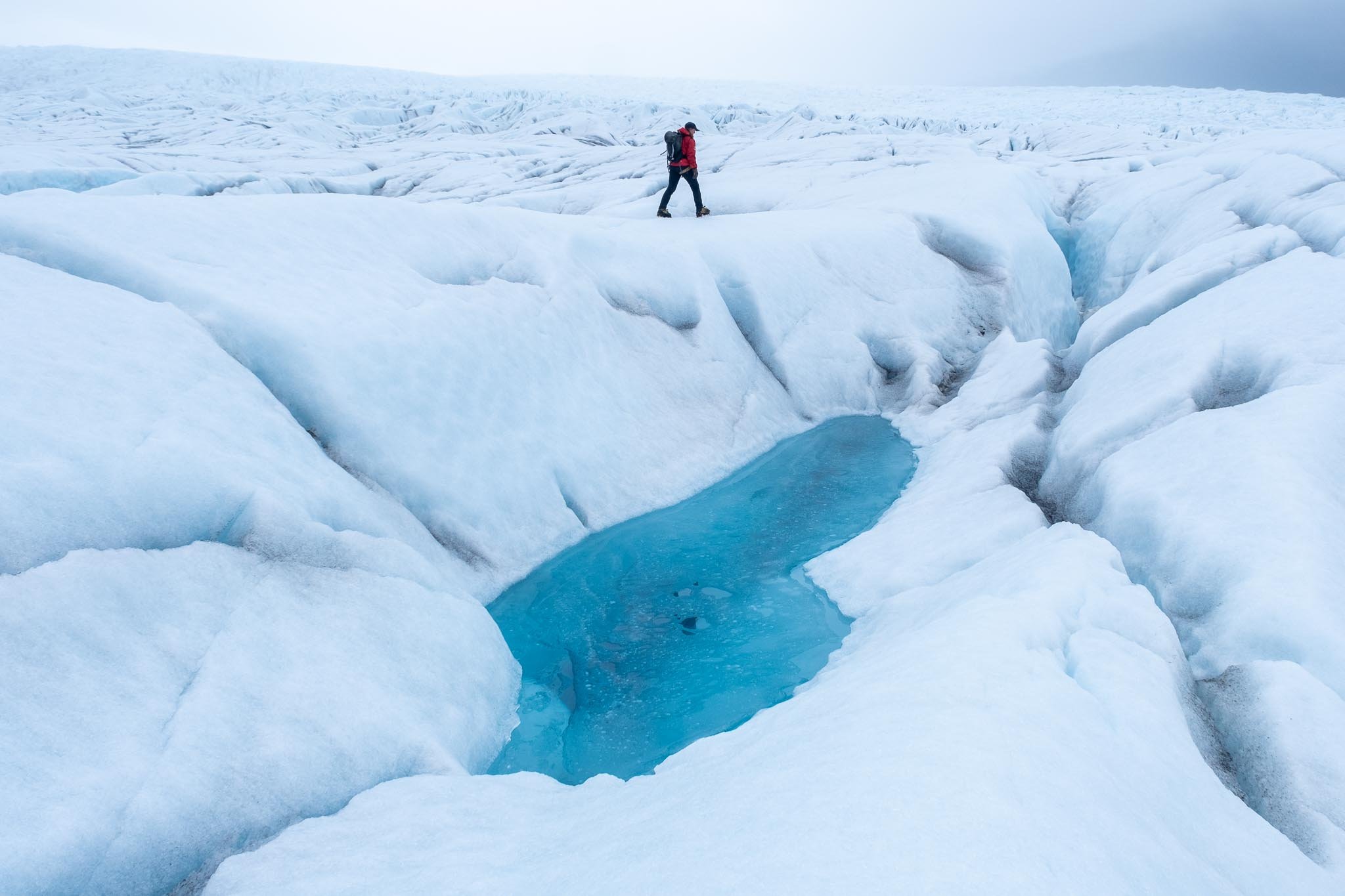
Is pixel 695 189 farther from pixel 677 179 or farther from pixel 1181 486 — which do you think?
pixel 1181 486

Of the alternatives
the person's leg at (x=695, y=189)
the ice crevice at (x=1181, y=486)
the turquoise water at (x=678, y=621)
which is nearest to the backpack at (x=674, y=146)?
the person's leg at (x=695, y=189)

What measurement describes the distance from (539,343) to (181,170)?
1958 cm

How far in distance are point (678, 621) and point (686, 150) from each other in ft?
21.8

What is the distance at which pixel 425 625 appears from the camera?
423 cm

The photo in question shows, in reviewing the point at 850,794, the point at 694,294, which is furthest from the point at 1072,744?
the point at 694,294

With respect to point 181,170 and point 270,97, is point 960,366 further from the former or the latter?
point 270,97

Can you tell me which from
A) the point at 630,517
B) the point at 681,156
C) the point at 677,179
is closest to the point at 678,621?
the point at 630,517

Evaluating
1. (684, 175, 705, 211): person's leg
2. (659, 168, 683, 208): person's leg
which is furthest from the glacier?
(659, 168, 683, 208): person's leg

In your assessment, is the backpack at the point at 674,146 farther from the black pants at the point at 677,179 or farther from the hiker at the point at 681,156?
the black pants at the point at 677,179

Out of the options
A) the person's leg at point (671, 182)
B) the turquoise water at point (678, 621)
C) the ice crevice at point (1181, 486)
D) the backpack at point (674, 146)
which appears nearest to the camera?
the ice crevice at point (1181, 486)

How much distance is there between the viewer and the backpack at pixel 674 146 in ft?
31.4

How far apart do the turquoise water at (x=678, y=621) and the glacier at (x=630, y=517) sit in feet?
0.68

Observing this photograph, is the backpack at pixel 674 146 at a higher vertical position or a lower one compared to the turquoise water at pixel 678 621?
higher

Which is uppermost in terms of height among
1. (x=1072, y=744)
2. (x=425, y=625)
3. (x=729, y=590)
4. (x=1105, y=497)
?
(x=1072, y=744)
